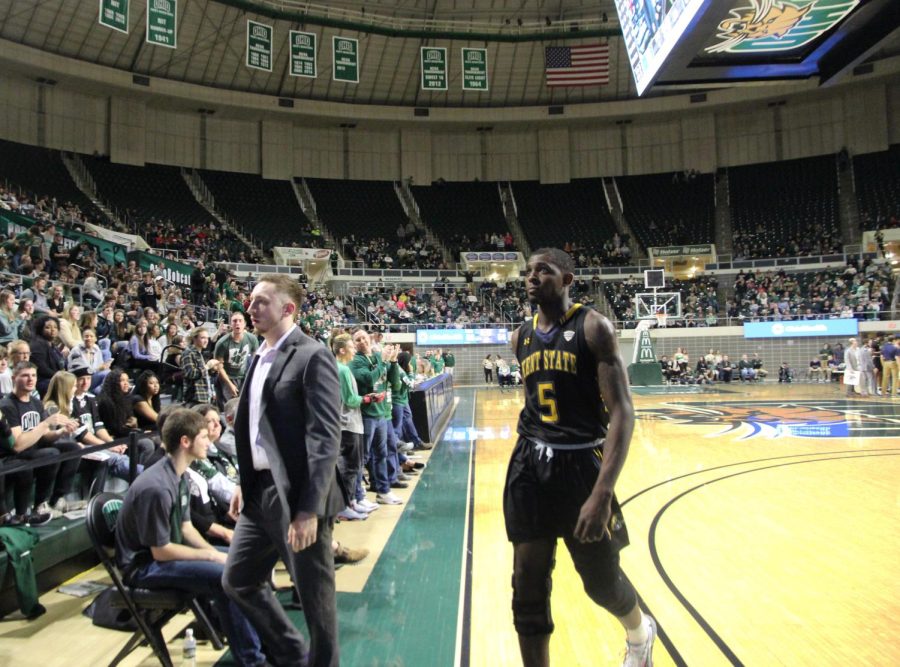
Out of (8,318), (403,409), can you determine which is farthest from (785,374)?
(8,318)

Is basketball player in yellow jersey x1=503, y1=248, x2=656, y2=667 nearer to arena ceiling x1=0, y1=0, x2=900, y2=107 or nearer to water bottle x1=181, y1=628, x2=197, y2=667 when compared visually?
water bottle x1=181, y1=628, x2=197, y2=667

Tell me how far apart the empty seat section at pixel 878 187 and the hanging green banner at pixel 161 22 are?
31.9 metres

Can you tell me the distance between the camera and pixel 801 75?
13.2m

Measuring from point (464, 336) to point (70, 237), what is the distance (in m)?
→ 17.5

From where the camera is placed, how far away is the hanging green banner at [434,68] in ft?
74.8

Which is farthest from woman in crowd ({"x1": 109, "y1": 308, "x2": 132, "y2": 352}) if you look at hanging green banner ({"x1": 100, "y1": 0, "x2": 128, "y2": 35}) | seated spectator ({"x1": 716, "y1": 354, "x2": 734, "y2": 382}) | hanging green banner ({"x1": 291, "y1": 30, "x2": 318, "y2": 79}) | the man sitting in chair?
seated spectator ({"x1": 716, "y1": 354, "x2": 734, "y2": 382})

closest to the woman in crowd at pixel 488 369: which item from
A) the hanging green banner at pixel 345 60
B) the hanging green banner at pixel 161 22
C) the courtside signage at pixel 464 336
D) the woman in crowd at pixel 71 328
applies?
the courtside signage at pixel 464 336

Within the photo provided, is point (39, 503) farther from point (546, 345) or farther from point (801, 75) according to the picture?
point (801, 75)

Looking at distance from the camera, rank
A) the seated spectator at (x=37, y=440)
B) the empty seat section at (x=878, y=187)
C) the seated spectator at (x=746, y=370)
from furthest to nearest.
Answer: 1. the empty seat section at (x=878, y=187)
2. the seated spectator at (x=746, y=370)
3. the seated spectator at (x=37, y=440)

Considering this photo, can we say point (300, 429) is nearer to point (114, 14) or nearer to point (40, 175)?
point (114, 14)

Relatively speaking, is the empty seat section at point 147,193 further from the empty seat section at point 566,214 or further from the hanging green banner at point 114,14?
the empty seat section at point 566,214

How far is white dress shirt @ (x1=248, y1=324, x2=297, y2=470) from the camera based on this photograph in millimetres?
2629

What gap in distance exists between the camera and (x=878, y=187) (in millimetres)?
32750

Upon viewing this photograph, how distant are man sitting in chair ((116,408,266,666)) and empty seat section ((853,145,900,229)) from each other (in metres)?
36.2
